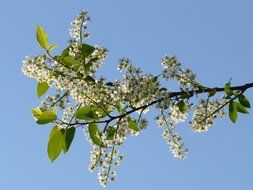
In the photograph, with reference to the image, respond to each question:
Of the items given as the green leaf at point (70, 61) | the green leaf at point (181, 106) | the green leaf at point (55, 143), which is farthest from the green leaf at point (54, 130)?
the green leaf at point (181, 106)

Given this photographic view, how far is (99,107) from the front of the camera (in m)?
3.25

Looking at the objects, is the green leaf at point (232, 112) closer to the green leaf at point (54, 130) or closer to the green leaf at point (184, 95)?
the green leaf at point (184, 95)

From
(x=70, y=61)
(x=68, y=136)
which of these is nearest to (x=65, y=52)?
(x=70, y=61)

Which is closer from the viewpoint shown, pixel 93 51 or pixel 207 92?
pixel 207 92

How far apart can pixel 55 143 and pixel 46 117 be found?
8.1 inches

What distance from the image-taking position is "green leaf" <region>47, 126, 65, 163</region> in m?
3.26

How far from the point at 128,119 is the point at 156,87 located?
462mm

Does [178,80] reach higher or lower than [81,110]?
higher

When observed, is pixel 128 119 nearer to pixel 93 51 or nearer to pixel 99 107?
pixel 99 107

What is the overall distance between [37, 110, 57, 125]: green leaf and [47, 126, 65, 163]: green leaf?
94 millimetres

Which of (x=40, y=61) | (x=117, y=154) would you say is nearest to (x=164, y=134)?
(x=117, y=154)

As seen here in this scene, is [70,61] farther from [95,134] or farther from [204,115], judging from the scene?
[204,115]

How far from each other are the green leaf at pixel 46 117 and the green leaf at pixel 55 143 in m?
0.09

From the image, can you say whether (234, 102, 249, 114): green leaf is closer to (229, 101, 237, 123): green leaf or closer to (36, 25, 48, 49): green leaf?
(229, 101, 237, 123): green leaf
